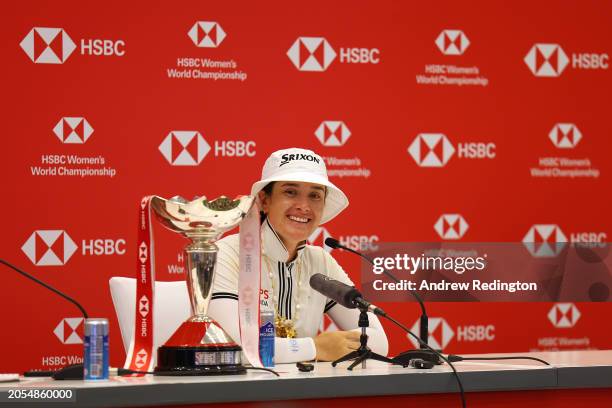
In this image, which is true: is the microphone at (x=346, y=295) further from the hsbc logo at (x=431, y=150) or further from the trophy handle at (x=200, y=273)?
the hsbc logo at (x=431, y=150)

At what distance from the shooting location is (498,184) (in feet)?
15.3

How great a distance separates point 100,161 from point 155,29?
663mm

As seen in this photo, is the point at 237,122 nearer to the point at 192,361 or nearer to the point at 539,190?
the point at 539,190

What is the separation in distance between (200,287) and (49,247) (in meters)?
2.00

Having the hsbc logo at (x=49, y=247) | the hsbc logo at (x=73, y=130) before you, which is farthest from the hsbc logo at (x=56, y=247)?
the hsbc logo at (x=73, y=130)

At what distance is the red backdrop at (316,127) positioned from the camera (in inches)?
163

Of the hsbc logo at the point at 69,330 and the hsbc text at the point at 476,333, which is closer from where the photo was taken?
the hsbc logo at the point at 69,330

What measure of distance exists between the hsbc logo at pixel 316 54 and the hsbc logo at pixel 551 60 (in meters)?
0.92

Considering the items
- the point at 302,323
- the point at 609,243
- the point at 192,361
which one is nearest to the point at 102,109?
the point at 302,323

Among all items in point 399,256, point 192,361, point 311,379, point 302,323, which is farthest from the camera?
point 399,256

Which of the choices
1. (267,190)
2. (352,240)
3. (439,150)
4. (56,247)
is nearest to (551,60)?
(439,150)

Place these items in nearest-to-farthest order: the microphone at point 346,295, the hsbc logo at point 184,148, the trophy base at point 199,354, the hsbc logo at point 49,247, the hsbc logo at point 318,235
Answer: the trophy base at point 199,354 < the microphone at point 346,295 < the hsbc logo at point 49,247 < the hsbc logo at point 184,148 < the hsbc logo at point 318,235

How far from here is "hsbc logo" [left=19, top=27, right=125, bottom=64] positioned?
4.13 m

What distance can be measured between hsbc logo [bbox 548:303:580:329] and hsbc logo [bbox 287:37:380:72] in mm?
1615
